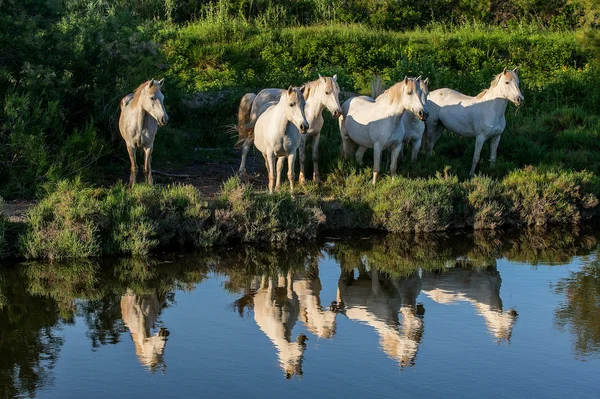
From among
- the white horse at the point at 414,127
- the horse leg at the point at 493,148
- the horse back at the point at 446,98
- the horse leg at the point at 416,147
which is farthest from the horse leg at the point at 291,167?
the horse leg at the point at 493,148

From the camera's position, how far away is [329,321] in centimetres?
911

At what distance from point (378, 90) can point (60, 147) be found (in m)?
5.65

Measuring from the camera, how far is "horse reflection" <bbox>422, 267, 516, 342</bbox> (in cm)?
903

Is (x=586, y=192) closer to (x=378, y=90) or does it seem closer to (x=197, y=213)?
(x=378, y=90)

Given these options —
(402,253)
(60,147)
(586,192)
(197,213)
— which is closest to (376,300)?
(402,253)

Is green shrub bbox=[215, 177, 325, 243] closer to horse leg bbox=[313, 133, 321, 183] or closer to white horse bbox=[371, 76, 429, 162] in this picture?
horse leg bbox=[313, 133, 321, 183]

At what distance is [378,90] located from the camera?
51.2ft

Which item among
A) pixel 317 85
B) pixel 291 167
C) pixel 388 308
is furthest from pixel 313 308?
pixel 317 85

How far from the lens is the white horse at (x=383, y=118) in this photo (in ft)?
42.3

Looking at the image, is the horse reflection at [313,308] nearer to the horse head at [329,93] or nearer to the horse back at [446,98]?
the horse head at [329,93]

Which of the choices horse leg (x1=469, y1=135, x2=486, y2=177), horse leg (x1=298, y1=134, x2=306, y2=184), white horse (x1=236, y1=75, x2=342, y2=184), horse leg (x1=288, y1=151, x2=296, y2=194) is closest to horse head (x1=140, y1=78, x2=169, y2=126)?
horse leg (x1=288, y1=151, x2=296, y2=194)

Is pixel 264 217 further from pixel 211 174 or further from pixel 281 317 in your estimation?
pixel 211 174

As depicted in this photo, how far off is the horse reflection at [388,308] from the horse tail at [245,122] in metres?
4.43

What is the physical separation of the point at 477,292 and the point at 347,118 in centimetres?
480
